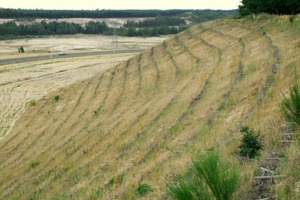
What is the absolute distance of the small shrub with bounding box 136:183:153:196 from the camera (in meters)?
9.82

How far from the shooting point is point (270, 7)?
36375 mm

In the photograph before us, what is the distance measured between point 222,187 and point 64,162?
1454 centimetres

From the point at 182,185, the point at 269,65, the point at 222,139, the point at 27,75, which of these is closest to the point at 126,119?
the point at 269,65

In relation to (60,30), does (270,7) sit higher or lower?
higher

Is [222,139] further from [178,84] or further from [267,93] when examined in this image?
[178,84]

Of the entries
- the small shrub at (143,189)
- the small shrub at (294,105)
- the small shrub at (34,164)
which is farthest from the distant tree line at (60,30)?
the small shrub at (294,105)

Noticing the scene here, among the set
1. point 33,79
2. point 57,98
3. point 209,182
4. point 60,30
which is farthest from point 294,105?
point 60,30

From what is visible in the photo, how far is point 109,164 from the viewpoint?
15.3 m

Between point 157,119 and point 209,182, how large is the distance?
13751mm

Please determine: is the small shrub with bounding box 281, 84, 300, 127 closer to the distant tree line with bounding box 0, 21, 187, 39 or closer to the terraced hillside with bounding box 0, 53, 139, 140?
the terraced hillside with bounding box 0, 53, 139, 140

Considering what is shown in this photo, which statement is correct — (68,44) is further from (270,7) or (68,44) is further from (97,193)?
(97,193)

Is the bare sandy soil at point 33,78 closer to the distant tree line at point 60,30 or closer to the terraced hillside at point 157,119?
the terraced hillside at point 157,119

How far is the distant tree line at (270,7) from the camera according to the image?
1335 inches

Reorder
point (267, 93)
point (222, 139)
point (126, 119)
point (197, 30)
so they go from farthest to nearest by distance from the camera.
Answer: point (197, 30)
point (126, 119)
point (267, 93)
point (222, 139)
